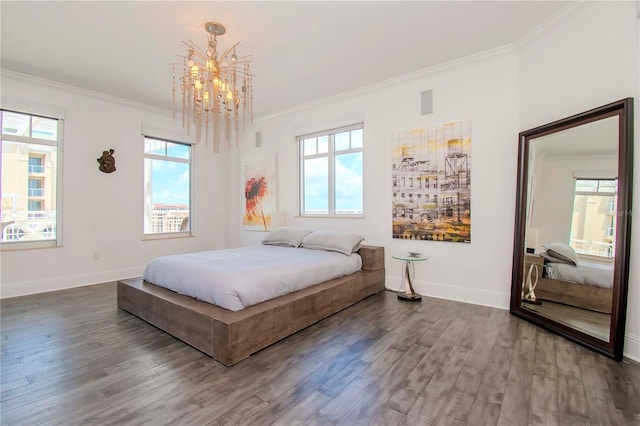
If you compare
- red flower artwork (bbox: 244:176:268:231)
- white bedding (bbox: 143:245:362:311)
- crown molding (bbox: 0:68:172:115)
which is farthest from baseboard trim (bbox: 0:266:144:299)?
crown molding (bbox: 0:68:172:115)

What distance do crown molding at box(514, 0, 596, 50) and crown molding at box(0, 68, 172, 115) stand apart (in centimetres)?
536

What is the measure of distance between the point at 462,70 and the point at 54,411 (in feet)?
15.3

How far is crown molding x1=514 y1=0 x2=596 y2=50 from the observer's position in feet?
8.34

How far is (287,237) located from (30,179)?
356cm

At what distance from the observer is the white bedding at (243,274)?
238cm

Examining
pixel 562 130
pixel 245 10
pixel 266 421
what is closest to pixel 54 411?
pixel 266 421

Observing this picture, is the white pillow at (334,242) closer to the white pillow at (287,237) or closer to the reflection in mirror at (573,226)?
the white pillow at (287,237)

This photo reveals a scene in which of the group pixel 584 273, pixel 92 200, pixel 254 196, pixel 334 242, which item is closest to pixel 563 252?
pixel 584 273

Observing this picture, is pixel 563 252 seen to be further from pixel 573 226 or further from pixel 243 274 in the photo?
pixel 243 274

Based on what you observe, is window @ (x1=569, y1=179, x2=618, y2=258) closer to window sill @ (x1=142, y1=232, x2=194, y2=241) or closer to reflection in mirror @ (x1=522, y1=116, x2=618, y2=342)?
reflection in mirror @ (x1=522, y1=116, x2=618, y2=342)

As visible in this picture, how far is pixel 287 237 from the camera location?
4.32 m

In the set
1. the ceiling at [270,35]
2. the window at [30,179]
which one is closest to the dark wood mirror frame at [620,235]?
the ceiling at [270,35]

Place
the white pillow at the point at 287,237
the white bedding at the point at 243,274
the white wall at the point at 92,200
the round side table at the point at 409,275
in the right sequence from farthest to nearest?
the white pillow at the point at 287,237 < the white wall at the point at 92,200 < the round side table at the point at 409,275 < the white bedding at the point at 243,274

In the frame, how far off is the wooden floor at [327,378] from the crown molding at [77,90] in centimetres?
312
